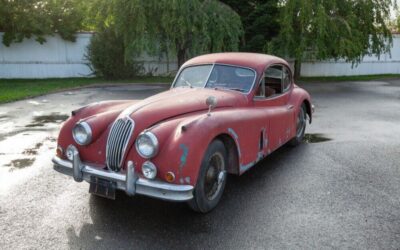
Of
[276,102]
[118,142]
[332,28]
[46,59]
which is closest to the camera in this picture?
[118,142]

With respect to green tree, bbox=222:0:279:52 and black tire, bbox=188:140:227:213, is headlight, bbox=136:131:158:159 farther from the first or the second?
green tree, bbox=222:0:279:52

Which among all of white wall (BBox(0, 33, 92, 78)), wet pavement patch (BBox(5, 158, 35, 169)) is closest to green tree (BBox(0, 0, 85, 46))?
white wall (BBox(0, 33, 92, 78))

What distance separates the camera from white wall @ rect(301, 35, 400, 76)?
21375 millimetres

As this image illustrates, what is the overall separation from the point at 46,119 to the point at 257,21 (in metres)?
11.9

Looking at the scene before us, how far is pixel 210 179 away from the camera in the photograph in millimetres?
3826

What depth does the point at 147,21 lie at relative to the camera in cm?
1503

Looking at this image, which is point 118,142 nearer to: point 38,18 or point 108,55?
point 108,55

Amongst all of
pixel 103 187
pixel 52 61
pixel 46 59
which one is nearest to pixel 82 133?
pixel 103 187

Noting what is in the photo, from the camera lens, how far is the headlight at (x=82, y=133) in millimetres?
3797

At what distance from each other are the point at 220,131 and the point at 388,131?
17.7ft

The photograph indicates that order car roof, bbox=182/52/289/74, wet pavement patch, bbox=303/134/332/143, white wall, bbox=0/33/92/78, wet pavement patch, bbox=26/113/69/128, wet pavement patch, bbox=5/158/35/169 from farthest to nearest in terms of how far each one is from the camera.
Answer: white wall, bbox=0/33/92/78 < wet pavement patch, bbox=26/113/69/128 < wet pavement patch, bbox=303/134/332/143 < wet pavement patch, bbox=5/158/35/169 < car roof, bbox=182/52/289/74

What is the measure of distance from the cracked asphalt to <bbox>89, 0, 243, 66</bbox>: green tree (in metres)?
9.28

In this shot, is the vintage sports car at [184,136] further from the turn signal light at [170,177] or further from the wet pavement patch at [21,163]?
the wet pavement patch at [21,163]

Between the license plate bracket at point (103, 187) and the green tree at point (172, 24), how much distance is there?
11726 mm
